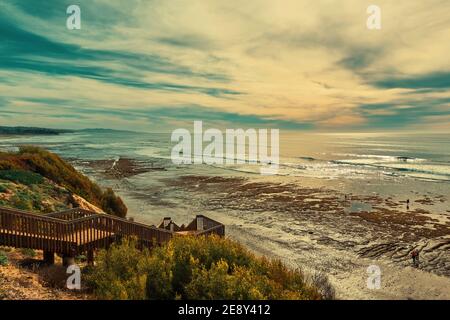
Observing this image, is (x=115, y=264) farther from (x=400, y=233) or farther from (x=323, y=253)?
(x=400, y=233)

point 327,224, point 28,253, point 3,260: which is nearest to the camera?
point 3,260

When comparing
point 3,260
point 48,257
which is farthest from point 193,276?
point 3,260

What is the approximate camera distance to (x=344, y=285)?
745 inches

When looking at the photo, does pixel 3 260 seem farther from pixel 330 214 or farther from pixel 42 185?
pixel 330 214

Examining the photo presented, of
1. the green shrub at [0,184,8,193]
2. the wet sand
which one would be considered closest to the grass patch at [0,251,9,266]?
the green shrub at [0,184,8,193]

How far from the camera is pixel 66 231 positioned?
12.7 meters

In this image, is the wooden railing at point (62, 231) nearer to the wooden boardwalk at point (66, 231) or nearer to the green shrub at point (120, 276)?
the wooden boardwalk at point (66, 231)

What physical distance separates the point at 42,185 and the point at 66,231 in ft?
39.8

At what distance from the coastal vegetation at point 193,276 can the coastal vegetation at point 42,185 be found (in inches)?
371

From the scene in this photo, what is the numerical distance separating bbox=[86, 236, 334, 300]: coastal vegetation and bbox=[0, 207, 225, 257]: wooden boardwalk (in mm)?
1277

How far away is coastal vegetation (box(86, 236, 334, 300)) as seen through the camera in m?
9.23

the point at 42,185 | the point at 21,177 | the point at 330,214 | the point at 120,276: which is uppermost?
the point at 21,177
